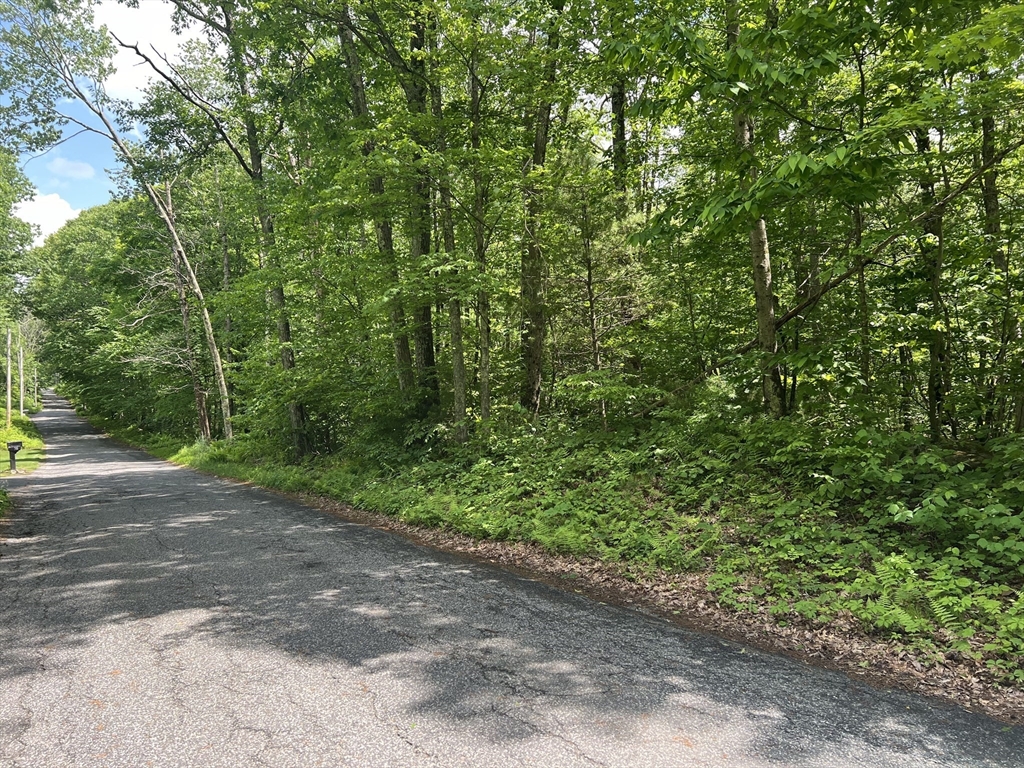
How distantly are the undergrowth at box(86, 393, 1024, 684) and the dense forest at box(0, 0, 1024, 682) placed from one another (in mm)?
35

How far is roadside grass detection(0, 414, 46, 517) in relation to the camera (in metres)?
9.92

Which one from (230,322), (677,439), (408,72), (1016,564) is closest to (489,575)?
(677,439)

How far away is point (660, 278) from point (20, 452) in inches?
1018

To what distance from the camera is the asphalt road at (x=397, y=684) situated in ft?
8.83

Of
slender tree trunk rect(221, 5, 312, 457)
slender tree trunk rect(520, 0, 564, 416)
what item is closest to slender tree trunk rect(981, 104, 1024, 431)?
slender tree trunk rect(520, 0, 564, 416)

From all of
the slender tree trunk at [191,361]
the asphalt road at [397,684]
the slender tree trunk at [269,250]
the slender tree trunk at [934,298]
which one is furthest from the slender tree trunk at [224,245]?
the slender tree trunk at [934,298]

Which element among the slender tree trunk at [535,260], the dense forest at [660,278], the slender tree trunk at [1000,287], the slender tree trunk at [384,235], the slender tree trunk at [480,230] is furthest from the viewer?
the slender tree trunk at [384,235]

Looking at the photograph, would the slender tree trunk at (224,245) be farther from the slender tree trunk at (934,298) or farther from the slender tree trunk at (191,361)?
the slender tree trunk at (934,298)

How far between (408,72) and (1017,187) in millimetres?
9174

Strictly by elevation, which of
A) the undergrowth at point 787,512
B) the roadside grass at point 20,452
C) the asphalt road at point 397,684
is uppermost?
the undergrowth at point 787,512

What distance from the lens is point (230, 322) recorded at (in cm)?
2172

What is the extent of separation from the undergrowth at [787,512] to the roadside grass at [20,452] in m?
6.75

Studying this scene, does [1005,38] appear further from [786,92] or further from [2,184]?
[2,184]

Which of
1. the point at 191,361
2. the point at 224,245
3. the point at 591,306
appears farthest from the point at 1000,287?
the point at 191,361
